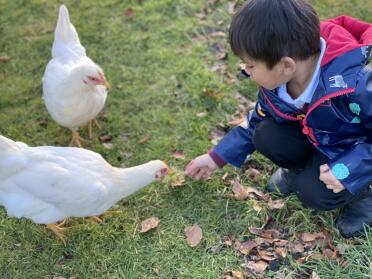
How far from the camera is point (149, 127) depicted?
346 centimetres

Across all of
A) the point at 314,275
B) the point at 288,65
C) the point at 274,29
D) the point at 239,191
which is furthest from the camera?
the point at 239,191

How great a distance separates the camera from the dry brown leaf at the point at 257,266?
252 cm

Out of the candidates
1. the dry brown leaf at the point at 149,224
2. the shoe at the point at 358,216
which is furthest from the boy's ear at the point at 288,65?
the dry brown leaf at the point at 149,224

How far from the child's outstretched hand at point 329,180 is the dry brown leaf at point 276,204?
533 mm

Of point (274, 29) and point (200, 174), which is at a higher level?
point (274, 29)

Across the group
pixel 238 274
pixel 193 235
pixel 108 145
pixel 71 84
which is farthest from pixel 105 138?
pixel 238 274

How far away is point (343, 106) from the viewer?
85.9 inches

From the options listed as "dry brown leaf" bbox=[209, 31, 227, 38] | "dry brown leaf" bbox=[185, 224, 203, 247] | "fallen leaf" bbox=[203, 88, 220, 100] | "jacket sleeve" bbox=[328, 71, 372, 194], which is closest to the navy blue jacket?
"jacket sleeve" bbox=[328, 71, 372, 194]

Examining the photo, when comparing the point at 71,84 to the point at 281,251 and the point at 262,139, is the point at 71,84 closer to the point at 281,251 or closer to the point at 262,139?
the point at 262,139

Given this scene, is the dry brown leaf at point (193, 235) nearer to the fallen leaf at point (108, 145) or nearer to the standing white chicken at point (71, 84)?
the fallen leaf at point (108, 145)

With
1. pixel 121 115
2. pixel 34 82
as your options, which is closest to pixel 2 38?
pixel 34 82

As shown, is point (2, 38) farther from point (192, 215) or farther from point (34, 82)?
point (192, 215)

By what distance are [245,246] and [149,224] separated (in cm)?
58

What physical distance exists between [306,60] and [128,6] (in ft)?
9.34
